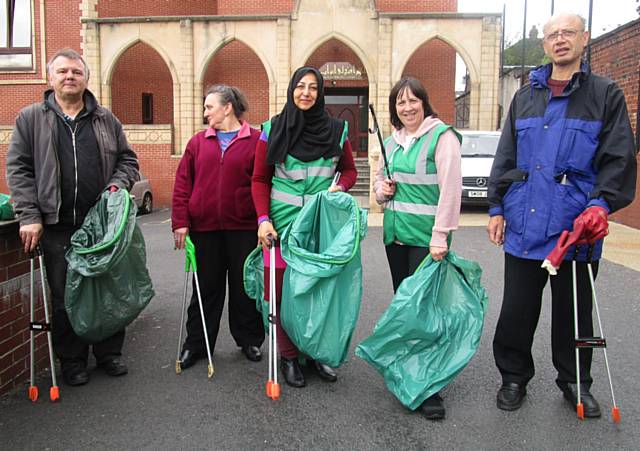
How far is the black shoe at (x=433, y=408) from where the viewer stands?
336cm

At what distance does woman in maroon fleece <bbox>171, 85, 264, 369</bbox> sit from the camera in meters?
4.02

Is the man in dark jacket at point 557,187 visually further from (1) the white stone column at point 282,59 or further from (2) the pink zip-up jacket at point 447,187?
(1) the white stone column at point 282,59

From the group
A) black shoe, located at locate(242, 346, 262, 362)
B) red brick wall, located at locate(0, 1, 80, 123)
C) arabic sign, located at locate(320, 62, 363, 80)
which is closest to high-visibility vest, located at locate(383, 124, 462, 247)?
black shoe, located at locate(242, 346, 262, 362)

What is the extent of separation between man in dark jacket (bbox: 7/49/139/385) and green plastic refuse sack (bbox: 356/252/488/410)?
1.94 m

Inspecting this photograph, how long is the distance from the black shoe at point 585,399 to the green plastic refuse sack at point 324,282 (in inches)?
53.6

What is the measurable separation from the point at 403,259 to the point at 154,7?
23415mm

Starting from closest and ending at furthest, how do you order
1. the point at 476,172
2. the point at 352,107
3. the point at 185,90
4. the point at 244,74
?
the point at 476,172
the point at 185,90
the point at 244,74
the point at 352,107

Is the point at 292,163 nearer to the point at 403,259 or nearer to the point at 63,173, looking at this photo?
the point at 403,259

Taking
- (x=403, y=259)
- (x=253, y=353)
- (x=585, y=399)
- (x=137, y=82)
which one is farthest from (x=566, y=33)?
(x=137, y=82)

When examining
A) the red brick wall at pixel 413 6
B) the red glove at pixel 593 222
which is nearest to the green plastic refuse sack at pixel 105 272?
the red glove at pixel 593 222

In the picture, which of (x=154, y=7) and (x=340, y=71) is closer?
(x=340, y=71)

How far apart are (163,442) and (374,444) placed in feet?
3.71

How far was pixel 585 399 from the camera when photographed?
134 inches

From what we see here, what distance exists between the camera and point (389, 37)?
18562 millimetres
